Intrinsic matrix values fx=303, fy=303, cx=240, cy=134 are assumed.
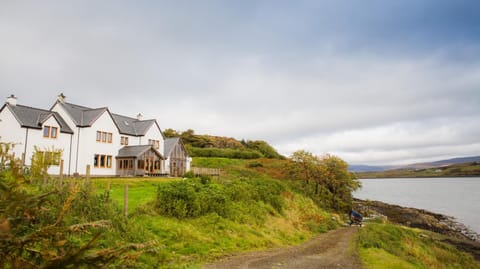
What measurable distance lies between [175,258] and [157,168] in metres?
27.9

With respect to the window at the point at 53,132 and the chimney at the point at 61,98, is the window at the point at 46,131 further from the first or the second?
the chimney at the point at 61,98

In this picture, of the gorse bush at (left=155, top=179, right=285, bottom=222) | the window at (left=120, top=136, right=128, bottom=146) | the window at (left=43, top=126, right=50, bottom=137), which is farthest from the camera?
the window at (left=120, top=136, right=128, bottom=146)

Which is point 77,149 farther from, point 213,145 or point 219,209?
point 213,145

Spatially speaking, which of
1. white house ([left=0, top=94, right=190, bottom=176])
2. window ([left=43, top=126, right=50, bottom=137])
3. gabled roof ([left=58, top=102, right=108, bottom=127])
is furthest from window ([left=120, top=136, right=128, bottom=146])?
window ([left=43, top=126, right=50, bottom=137])

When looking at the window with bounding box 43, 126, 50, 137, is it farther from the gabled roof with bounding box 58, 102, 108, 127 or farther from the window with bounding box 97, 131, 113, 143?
the window with bounding box 97, 131, 113, 143

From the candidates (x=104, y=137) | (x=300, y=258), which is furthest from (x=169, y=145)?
(x=300, y=258)

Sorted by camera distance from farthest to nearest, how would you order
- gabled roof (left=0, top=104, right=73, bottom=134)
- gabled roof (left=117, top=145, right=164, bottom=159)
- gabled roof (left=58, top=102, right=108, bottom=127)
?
gabled roof (left=117, top=145, right=164, bottom=159)
gabled roof (left=58, top=102, right=108, bottom=127)
gabled roof (left=0, top=104, right=73, bottom=134)

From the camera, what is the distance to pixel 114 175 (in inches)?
1416

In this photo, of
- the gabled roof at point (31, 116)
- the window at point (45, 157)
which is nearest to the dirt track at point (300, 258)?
the window at point (45, 157)

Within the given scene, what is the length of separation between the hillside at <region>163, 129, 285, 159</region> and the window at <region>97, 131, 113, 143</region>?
26527 millimetres

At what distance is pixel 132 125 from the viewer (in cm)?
4116

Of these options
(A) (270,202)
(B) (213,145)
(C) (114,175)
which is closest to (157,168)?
(C) (114,175)

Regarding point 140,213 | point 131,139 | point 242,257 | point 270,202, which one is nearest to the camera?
point 242,257

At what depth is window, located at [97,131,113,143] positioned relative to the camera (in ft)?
113
